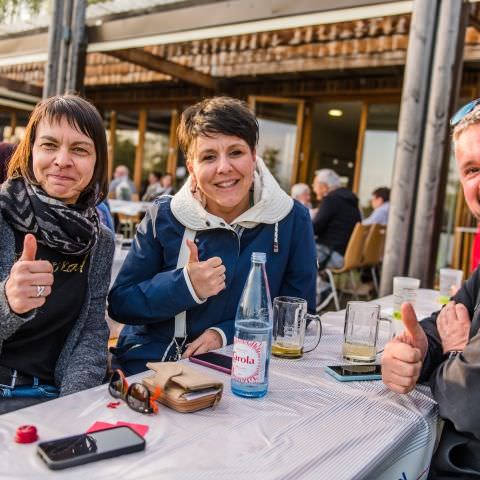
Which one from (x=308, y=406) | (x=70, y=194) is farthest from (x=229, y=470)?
(x=70, y=194)

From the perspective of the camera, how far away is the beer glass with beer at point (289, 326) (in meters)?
1.58

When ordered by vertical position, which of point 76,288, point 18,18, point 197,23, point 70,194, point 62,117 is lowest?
point 76,288

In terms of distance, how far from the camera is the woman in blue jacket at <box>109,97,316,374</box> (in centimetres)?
185

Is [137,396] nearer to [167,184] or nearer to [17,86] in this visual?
[17,86]

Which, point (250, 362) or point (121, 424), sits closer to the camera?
point (121, 424)

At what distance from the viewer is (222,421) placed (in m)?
1.10

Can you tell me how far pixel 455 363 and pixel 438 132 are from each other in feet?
10.4

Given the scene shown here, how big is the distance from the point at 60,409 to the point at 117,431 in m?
0.17

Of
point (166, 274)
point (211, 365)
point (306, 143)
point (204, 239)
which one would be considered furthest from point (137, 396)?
point (306, 143)

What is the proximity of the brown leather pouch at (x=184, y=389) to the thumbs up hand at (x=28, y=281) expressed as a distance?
1.10 ft

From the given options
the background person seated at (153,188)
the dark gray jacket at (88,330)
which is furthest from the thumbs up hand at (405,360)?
the background person seated at (153,188)

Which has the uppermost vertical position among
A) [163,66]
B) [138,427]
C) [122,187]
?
[163,66]

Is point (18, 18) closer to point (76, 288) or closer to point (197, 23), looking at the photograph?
point (197, 23)

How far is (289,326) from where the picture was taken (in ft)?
5.22
